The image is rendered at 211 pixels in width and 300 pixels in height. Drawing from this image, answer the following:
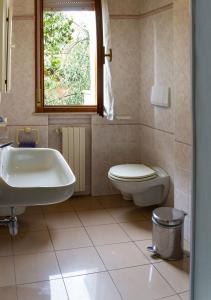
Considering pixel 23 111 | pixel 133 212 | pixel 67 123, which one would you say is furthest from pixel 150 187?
pixel 23 111

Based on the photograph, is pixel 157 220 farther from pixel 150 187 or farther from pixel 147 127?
pixel 147 127

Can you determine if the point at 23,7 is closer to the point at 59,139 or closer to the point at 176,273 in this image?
the point at 59,139

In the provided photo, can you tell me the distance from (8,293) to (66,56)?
7.87 ft

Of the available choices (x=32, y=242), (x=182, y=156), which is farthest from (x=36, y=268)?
(x=182, y=156)

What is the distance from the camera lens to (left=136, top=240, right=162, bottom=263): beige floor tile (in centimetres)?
247

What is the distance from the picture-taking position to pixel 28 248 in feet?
8.61

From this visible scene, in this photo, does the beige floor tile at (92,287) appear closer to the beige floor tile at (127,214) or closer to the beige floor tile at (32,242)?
the beige floor tile at (32,242)

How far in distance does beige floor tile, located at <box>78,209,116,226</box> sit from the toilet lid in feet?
1.39

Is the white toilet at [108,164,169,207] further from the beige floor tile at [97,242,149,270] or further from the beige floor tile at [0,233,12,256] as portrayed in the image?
the beige floor tile at [0,233,12,256]

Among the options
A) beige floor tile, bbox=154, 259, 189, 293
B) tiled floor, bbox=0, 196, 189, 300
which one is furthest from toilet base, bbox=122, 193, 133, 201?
beige floor tile, bbox=154, 259, 189, 293

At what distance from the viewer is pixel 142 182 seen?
3068 mm

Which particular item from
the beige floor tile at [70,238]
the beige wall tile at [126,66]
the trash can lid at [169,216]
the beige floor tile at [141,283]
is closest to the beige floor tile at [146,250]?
the beige floor tile at [141,283]

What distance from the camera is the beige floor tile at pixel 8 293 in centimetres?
200

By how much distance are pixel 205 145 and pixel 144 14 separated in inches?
128
